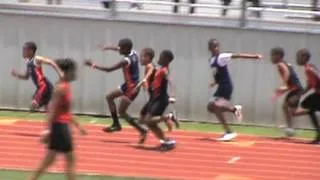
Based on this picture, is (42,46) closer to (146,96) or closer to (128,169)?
(146,96)

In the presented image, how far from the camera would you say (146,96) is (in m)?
19.2

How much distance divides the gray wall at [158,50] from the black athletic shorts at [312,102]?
225 cm

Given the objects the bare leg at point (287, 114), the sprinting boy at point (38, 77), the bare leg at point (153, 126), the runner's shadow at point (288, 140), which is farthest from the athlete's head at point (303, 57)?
the sprinting boy at point (38, 77)

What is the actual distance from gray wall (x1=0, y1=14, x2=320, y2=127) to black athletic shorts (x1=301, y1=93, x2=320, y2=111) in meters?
2.25

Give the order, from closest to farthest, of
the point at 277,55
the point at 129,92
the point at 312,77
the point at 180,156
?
the point at 180,156 < the point at 129,92 < the point at 312,77 < the point at 277,55

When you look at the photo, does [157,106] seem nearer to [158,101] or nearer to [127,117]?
[158,101]

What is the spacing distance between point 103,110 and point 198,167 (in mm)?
5896

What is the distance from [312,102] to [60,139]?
22.3 ft

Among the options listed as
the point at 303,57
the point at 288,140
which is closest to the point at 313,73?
the point at 303,57

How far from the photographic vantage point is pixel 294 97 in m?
17.0

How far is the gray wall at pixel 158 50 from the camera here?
19.0 meters

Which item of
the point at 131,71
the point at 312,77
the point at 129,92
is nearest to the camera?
the point at 131,71

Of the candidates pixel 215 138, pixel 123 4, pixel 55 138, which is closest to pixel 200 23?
pixel 123 4

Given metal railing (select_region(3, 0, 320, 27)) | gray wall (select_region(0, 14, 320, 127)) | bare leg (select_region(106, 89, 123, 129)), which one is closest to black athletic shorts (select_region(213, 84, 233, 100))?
bare leg (select_region(106, 89, 123, 129))
